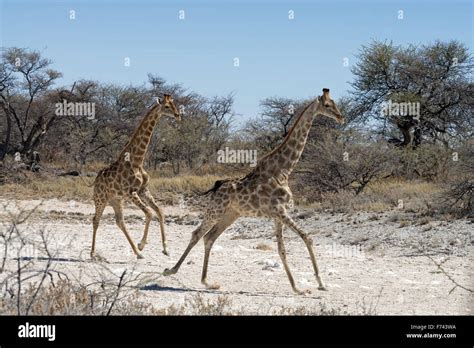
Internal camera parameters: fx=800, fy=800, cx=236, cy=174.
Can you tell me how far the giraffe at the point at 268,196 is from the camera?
9.78m

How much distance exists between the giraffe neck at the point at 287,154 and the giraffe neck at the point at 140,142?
2.82 meters

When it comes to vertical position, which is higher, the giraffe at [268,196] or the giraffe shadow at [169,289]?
the giraffe at [268,196]

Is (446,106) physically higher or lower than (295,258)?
higher

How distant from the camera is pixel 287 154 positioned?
10.2 metres

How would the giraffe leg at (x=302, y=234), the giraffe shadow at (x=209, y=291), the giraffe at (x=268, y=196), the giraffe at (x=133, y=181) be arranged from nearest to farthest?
the giraffe shadow at (x=209, y=291) → the giraffe leg at (x=302, y=234) → the giraffe at (x=268, y=196) → the giraffe at (x=133, y=181)

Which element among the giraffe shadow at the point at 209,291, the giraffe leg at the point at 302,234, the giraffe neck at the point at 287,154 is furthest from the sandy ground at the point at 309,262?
the giraffe neck at the point at 287,154

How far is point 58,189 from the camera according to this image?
2322cm

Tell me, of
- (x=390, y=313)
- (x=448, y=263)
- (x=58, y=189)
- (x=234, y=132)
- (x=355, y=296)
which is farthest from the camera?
(x=234, y=132)

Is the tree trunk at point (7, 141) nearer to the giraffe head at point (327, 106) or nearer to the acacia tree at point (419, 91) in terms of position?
the acacia tree at point (419, 91)

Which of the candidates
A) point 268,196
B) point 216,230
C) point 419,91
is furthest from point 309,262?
point 419,91

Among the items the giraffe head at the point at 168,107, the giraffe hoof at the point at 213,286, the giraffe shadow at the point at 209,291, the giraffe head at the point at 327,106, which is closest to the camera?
the giraffe shadow at the point at 209,291
